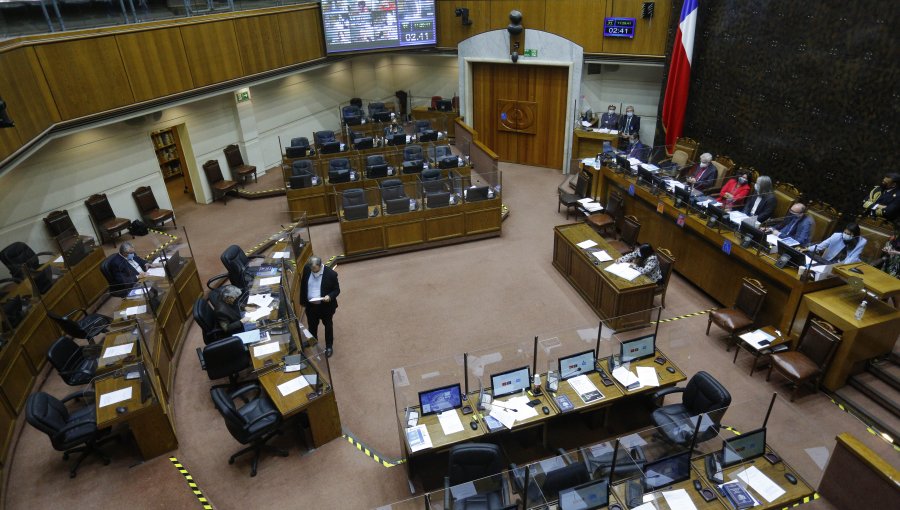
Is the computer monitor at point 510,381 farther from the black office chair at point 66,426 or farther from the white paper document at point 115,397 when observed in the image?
the black office chair at point 66,426

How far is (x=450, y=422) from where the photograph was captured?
591 cm

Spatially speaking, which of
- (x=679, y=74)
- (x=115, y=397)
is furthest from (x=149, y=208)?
(x=679, y=74)

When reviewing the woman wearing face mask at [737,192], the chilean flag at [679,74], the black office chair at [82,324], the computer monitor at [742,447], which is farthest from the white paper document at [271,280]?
the chilean flag at [679,74]

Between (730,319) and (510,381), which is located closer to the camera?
(510,381)

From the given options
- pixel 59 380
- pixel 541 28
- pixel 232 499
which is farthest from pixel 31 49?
pixel 541 28

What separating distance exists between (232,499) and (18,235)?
772 centimetres

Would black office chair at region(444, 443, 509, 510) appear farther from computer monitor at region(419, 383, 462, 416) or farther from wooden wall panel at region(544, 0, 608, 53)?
wooden wall panel at region(544, 0, 608, 53)

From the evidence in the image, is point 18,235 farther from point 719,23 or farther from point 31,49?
point 719,23

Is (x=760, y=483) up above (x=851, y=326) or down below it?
below

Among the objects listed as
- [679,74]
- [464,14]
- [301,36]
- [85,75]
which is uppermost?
[464,14]

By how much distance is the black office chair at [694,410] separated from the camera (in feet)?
18.5

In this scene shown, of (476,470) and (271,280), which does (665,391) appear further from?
(271,280)

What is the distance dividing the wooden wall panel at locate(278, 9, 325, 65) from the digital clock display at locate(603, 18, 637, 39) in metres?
7.86

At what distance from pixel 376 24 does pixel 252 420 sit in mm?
12929
